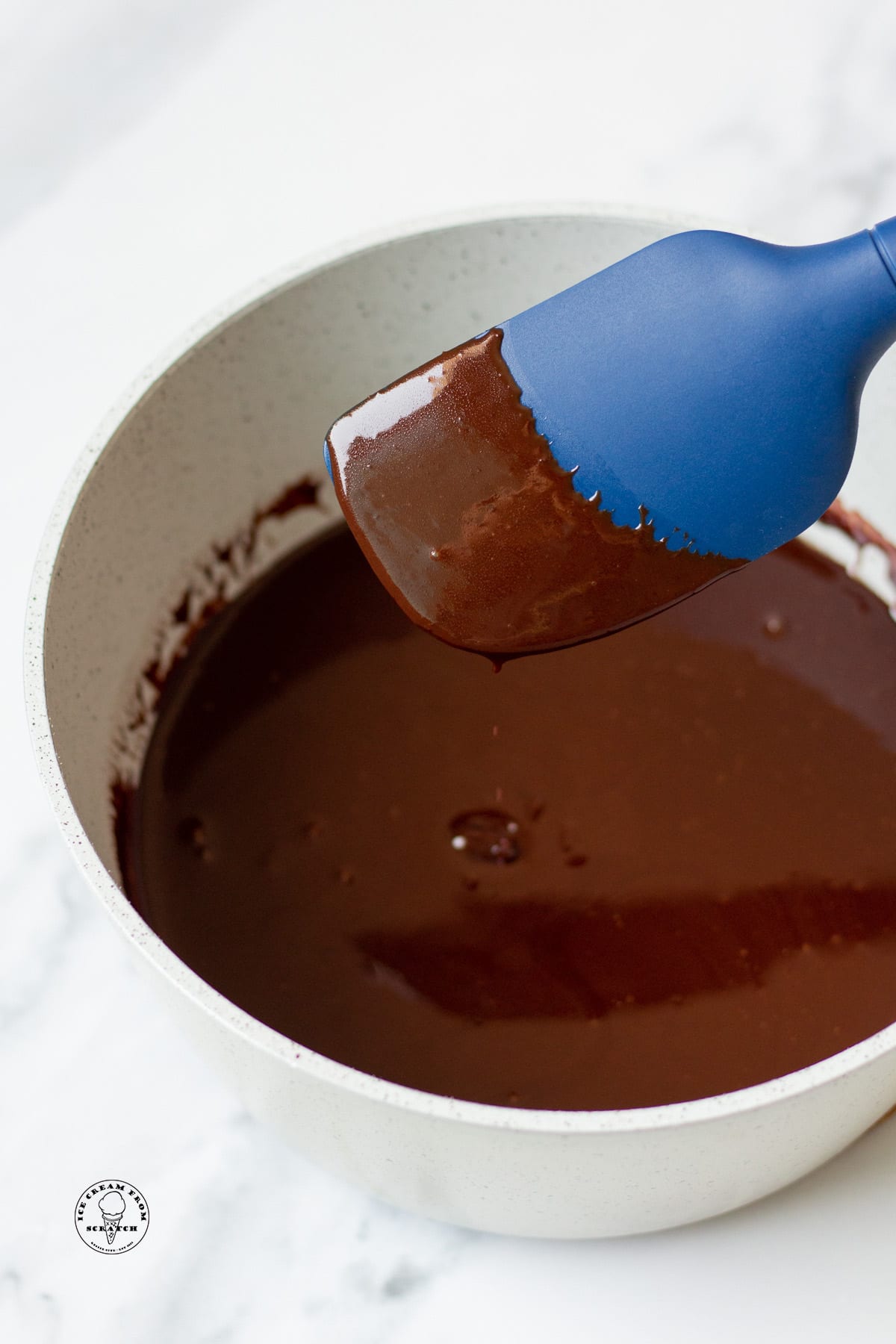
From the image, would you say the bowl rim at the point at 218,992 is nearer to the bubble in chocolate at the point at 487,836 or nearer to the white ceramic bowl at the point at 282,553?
the white ceramic bowl at the point at 282,553

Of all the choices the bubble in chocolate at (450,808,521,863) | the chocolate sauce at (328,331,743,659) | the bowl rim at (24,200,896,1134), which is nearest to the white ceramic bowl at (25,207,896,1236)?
the bowl rim at (24,200,896,1134)

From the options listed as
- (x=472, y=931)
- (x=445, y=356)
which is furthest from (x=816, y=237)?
(x=472, y=931)

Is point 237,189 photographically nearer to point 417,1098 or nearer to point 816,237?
point 816,237

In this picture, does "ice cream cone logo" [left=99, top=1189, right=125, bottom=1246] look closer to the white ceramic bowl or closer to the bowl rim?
the white ceramic bowl

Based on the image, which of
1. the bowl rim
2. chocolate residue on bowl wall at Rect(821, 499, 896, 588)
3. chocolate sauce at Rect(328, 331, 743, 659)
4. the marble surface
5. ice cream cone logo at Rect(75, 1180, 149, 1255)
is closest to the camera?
the bowl rim

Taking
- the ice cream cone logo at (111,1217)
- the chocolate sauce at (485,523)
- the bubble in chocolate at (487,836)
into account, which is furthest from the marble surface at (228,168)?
the chocolate sauce at (485,523)

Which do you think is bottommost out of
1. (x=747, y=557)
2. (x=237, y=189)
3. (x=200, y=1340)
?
(x=200, y=1340)
